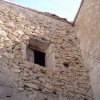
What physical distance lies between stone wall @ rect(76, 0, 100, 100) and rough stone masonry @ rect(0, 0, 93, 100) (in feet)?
0.59

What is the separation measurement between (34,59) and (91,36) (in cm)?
160

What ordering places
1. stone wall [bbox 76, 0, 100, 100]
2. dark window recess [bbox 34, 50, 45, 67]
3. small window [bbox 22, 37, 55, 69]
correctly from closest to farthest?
1. stone wall [bbox 76, 0, 100, 100]
2. small window [bbox 22, 37, 55, 69]
3. dark window recess [bbox 34, 50, 45, 67]

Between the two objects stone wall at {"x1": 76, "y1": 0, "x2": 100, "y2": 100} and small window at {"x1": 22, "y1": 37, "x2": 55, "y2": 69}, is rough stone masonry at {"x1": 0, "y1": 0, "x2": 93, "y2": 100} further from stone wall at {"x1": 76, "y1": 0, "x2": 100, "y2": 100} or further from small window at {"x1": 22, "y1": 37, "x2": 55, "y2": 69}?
stone wall at {"x1": 76, "y1": 0, "x2": 100, "y2": 100}

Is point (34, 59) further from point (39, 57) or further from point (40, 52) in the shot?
point (40, 52)

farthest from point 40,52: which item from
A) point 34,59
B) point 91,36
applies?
point 91,36

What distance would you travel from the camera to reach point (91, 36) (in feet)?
21.2

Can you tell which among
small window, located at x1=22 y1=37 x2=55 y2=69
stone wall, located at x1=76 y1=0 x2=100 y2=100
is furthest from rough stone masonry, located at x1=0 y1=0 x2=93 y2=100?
stone wall, located at x1=76 y1=0 x2=100 y2=100

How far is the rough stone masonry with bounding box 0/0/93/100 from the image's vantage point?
16.1 feet

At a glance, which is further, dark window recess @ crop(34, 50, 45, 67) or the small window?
dark window recess @ crop(34, 50, 45, 67)

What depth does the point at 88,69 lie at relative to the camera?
20.3 feet

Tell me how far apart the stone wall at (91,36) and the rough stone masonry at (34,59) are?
7.1 inches

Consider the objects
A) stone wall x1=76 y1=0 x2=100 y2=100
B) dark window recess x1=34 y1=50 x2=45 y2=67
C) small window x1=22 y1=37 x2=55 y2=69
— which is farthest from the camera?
dark window recess x1=34 y1=50 x2=45 y2=67

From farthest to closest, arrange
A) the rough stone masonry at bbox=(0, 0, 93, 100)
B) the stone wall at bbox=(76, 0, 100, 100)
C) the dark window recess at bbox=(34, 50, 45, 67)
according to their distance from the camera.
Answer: the dark window recess at bbox=(34, 50, 45, 67)
the stone wall at bbox=(76, 0, 100, 100)
the rough stone masonry at bbox=(0, 0, 93, 100)

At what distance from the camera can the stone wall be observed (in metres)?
5.81
